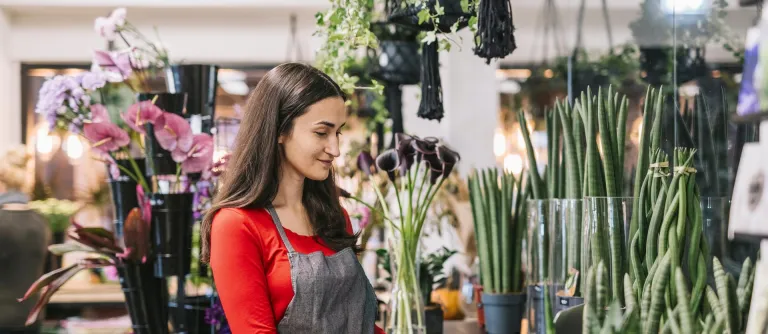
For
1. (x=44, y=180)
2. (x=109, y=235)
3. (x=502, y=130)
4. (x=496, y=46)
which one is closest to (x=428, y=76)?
(x=496, y=46)

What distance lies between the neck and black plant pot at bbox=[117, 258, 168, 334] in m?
0.77

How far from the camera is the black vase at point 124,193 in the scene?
2529 millimetres

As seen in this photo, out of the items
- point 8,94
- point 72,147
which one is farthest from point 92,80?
point 72,147

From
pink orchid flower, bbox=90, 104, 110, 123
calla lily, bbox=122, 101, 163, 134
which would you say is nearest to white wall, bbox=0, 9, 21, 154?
pink orchid flower, bbox=90, 104, 110, 123

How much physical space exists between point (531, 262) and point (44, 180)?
5651 mm

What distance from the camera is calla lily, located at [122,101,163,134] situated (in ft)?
7.63

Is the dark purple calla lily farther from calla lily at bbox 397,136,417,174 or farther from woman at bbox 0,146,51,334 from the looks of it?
woman at bbox 0,146,51,334

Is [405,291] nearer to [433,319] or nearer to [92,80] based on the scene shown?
[433,319]

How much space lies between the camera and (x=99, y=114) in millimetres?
2408

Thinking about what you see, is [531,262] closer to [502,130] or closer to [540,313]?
[540,313]

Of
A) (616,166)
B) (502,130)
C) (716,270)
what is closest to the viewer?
(716,270)

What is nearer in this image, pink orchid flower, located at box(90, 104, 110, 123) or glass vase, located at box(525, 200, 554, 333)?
glass vase, located at box(525, 200, 554, 333)

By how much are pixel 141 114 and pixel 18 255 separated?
4.39 ft

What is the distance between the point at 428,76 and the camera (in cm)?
231
